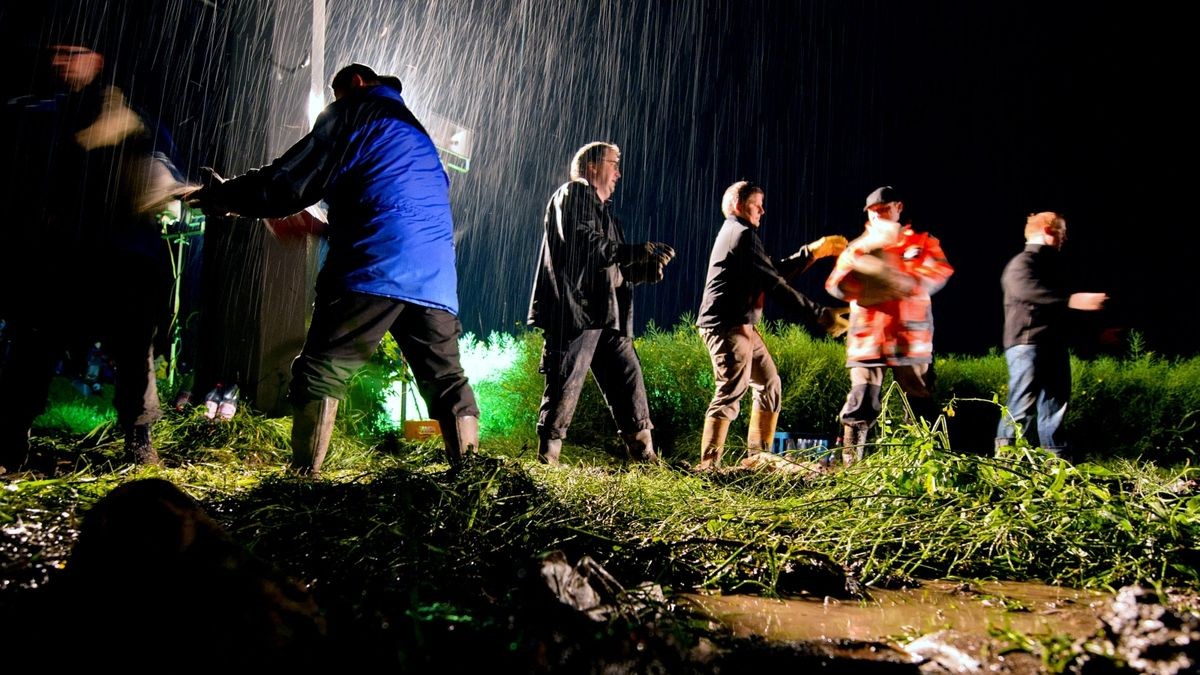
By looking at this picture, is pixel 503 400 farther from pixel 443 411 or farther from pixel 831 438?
pixel 443 411

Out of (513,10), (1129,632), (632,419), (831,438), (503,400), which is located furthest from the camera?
(513,10)

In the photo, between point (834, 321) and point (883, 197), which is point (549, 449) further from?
point (883, 197)

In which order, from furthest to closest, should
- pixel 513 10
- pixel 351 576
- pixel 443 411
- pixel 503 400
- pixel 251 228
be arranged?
pixel 513 10, pixel 503 400, pixel 251 228, pixel 443 411, pixel 351 576

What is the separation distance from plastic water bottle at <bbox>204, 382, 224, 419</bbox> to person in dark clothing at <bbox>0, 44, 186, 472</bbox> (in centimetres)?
107

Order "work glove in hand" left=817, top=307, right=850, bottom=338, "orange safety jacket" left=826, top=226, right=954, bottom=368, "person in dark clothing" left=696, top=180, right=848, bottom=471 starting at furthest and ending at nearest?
"work glove in hand" left=817, top=307, right=850, bottom=338
"person in dark clothing" left=696, top=180, right=848, bottom=471
"orange safety jacket" left=826, top=226, right=954, bottom=368

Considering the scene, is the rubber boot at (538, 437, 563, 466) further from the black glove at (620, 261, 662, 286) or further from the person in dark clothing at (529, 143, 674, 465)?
the black glove at (620, 261, 662, 286)

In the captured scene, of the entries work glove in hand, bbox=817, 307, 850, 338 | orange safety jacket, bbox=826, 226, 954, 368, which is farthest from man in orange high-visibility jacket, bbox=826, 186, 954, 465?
work glove in hand, bbox=817, 307, 850, 338

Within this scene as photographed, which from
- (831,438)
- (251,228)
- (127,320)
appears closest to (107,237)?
(127,320)

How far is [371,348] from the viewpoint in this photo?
3277 millimetres

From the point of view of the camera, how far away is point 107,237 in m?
3.53

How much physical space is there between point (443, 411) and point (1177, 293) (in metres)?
19.0

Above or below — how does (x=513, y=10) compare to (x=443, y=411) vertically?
above

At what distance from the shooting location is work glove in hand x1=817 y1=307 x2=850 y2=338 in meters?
5.51

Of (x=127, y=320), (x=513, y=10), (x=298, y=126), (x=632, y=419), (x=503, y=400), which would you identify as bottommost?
(x=503, y=400)
